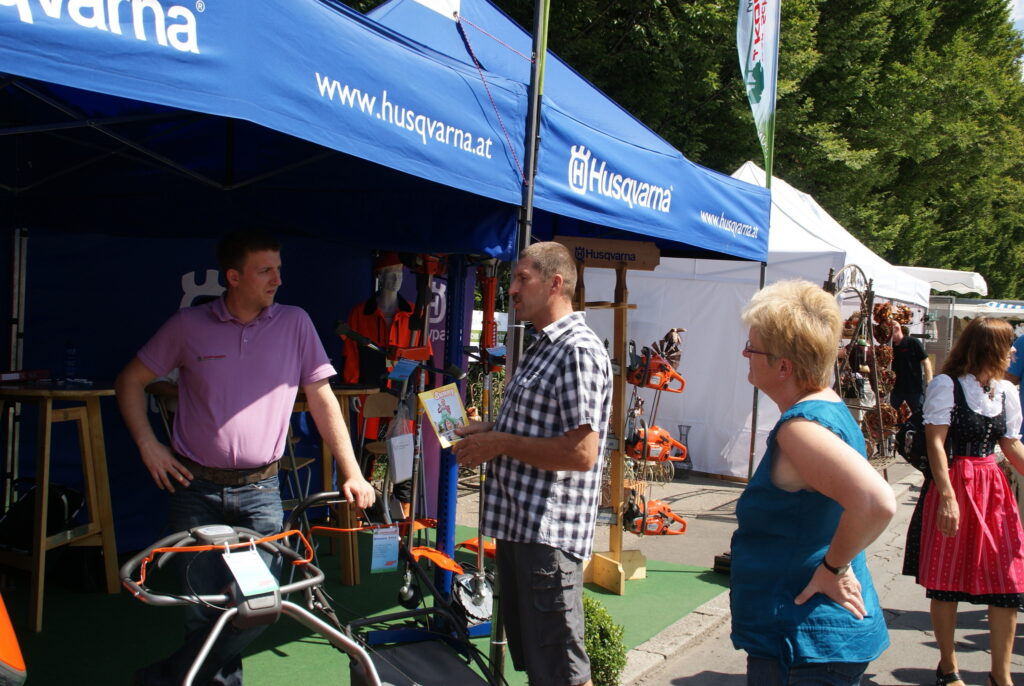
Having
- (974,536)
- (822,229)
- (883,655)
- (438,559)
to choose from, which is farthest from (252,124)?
(822,229)

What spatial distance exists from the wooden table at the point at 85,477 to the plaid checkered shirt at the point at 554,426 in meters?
2.37

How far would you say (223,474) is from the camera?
111 inches

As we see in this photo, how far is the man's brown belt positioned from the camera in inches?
111

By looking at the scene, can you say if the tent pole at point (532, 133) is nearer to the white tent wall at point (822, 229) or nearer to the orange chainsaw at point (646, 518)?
the orange chainsaw at point (646, 518)

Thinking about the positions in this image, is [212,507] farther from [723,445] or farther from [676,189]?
[723,445]

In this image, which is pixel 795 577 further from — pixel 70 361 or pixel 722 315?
pixel 722 315

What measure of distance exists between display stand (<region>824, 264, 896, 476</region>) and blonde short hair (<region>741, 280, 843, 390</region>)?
5.53m

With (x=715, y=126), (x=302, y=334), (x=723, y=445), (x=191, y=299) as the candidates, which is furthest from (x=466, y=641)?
(x=715, y=126)

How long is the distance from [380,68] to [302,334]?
3.19 feet

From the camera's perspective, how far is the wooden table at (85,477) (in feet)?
13.1

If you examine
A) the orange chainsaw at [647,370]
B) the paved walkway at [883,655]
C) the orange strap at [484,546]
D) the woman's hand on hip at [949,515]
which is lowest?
the paved walkway at [883,655]

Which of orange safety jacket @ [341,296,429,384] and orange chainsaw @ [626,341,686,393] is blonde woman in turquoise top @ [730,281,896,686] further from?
orange chainsaw @ [626,341,686,393]

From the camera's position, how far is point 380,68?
2.70 m

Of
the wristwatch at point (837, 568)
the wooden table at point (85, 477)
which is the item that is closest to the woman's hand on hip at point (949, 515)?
the wristwatch at point (837, 568)
